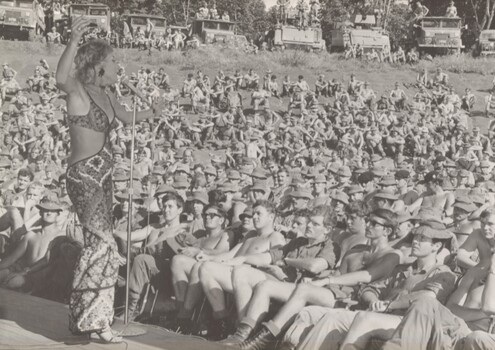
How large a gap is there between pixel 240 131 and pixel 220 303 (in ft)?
16.6

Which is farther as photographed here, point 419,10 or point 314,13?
point 314,13

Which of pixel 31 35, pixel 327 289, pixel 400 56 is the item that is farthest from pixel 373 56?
pixel 327 289

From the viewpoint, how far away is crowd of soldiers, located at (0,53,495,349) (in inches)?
151

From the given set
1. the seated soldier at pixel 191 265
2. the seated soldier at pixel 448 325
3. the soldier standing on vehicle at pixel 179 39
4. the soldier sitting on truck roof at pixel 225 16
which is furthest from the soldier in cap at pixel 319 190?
the soldier sitting on truck roof at pixel 225 16

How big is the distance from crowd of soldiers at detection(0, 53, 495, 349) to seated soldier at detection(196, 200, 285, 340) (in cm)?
1

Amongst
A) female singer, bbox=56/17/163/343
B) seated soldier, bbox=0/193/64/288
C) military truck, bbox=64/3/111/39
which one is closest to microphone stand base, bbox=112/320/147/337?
female singer, bbox=56/17/163/343

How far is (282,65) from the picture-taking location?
30.7ft

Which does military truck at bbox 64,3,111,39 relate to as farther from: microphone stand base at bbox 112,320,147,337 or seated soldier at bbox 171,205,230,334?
microphone stand base at bbox 112,320,147,337

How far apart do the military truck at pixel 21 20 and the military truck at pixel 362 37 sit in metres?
3.69

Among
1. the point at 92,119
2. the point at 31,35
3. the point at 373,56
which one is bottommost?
the point at 92,119

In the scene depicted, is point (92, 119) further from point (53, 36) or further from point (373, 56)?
point (373, 56)

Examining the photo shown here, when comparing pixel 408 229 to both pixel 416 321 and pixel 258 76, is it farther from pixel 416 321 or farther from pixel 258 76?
pixel 258 76

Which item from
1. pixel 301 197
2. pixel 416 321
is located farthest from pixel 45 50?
pixel 416 321

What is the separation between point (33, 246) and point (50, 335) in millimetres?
1680
